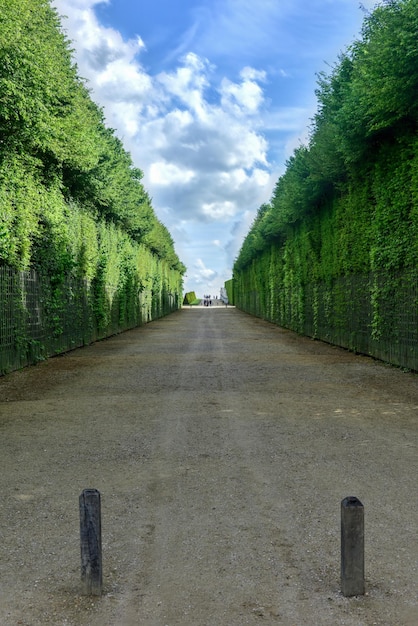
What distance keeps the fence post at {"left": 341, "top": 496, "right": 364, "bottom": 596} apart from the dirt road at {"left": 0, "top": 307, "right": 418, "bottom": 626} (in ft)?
0.24

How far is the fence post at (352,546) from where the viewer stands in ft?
10.4

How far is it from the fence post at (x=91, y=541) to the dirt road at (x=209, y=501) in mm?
99

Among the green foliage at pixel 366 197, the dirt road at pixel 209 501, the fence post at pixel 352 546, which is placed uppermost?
the green foliage at pixel 366 197

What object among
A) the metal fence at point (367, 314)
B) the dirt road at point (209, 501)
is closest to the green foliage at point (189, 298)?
the metal fence at point (367, 314)

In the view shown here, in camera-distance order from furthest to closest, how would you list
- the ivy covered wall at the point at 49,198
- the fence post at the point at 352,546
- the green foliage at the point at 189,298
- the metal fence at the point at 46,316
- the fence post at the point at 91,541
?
the green foliage at the point at 189,298
the metal fence at the point at 46,316
the ivy covered wall at the point at 49,198
the fence post at the point at 91,541
the fence post at the point at 352,546

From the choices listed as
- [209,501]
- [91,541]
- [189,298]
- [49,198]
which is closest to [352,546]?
[91,541]

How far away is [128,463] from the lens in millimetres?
6035

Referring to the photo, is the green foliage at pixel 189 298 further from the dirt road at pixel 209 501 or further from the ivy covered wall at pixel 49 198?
the dirt road at pixel 209 501

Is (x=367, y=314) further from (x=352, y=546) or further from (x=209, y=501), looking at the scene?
(x=352, y=546)

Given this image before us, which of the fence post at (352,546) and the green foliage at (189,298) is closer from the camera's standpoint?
the fence post at (352,546)

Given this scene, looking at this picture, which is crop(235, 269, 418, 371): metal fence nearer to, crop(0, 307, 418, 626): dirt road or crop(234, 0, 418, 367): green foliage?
crop(234, 0, 418, 367): green foliage

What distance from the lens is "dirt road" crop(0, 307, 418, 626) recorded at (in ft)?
10.7

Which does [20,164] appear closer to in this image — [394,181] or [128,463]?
[394,181]

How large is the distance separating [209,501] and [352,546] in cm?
184
